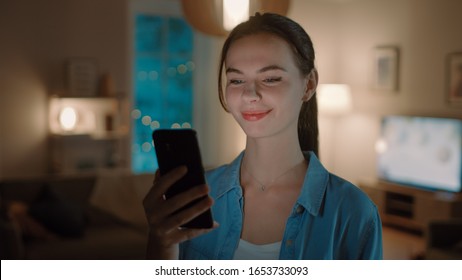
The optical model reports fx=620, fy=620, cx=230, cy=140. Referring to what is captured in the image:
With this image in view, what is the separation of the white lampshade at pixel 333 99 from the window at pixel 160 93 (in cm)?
17

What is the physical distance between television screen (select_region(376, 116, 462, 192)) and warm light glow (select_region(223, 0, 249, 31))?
0.79 feet

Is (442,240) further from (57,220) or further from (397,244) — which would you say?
(57,220)

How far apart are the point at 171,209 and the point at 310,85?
0.17 metres

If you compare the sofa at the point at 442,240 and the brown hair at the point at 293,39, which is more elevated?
the brown hair at the point at 293,39

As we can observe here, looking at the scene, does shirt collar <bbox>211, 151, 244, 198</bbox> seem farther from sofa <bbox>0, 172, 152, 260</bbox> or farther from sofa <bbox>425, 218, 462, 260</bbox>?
sofa <bbox>0, 172, 152, 260</bbox>

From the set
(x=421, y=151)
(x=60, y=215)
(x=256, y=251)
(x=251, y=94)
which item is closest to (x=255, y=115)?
(x=251, y=94)

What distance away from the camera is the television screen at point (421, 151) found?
0.78 meters

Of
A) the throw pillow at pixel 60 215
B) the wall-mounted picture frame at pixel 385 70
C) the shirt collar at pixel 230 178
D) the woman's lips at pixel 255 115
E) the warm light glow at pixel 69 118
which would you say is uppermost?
the wall-mounted picture frame at pixel 385 70

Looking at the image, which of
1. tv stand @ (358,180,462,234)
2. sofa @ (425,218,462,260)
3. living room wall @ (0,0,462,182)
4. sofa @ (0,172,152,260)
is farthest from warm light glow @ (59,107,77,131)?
tv stand @ (358,180,462,234)

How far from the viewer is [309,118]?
587 millimetres

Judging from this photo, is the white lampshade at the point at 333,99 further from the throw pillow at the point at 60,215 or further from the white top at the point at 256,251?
the throw pillow at the point at 60,215

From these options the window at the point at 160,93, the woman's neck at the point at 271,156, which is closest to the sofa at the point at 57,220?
the window at the point at 160,93

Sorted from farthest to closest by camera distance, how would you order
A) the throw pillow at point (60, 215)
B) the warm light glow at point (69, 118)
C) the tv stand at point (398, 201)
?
the warm light glow at point (69, 118) → the throw pillow at point (60, 215) → the tv stand at point (398, 201)

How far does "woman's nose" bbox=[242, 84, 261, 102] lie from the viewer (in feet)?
1.87
